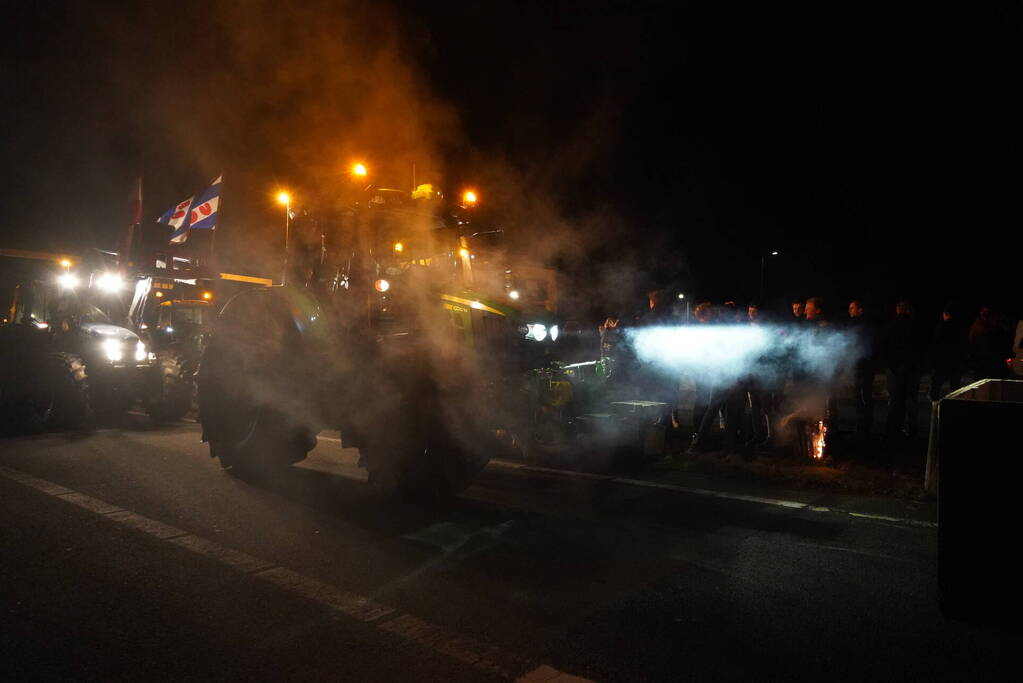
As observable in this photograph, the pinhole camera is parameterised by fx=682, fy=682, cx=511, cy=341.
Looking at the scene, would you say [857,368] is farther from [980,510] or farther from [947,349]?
[980,510]

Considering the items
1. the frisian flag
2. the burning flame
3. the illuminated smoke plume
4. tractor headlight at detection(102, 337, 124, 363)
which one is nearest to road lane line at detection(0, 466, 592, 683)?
tractor headlight at detection(102, 337, 124, 363)

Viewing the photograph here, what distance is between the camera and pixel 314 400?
590cm

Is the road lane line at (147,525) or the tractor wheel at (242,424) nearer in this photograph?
the road lane line at (147,525)

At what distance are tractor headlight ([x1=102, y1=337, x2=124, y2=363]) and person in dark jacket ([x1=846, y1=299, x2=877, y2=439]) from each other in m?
9.92

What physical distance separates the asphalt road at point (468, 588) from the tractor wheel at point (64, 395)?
3822 millimetres

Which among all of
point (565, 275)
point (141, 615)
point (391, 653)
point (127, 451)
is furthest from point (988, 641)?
point (127, 451)

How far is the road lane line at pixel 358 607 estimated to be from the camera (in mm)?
2930

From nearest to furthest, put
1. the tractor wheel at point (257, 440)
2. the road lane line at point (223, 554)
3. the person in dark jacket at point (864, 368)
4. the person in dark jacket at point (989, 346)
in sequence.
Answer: the road lane line at point (223, 554), the tractor wheel at point (257, 440), the person in dark jacket at point (864, 368), the person in dark jacket at point (989, 346)

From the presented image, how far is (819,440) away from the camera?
772 centimetres

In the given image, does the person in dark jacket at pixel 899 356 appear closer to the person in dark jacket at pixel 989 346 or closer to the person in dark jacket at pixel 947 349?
the person in dark jacket at pixel 947 349

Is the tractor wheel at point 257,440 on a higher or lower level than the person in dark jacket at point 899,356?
lower

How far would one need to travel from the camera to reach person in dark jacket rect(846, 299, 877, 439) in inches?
326

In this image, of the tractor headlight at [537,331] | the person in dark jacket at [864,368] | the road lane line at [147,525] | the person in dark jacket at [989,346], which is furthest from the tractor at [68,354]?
the person in dark jacket at [989,346]

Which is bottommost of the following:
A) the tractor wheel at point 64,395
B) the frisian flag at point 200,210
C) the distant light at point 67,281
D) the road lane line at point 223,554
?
the road lane line at point 223,554
